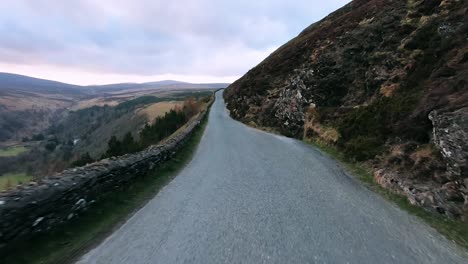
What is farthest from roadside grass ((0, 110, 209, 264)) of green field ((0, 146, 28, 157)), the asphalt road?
green field ((0, 146, 28, 157))

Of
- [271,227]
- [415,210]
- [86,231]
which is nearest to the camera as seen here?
[86,231]

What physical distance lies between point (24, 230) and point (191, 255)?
116 inches

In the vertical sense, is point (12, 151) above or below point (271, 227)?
below

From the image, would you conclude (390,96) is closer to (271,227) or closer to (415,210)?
(415,210)

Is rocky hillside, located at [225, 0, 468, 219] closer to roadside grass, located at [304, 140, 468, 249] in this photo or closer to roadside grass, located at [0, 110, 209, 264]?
roadside grass, located at [304, 140, 468, 249]

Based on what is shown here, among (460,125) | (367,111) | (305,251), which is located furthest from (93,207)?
(367,111)

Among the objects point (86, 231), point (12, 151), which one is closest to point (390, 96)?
point (86, 231)

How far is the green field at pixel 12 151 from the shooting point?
123075mm

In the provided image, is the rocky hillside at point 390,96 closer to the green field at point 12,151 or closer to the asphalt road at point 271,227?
the asphalt road at point 271,227

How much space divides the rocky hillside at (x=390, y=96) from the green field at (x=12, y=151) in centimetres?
10481

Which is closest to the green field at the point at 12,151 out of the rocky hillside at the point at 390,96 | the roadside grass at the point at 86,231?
the rocky hillside at the point at 390,96

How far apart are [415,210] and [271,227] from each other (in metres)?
4.21

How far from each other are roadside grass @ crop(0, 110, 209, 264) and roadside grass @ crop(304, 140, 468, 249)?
23.3 ft

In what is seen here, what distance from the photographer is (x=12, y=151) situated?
13150 centimetres
